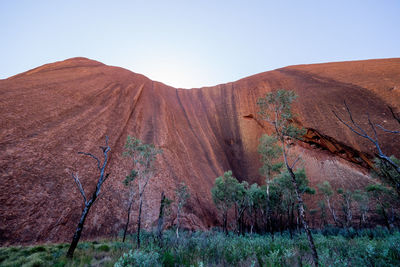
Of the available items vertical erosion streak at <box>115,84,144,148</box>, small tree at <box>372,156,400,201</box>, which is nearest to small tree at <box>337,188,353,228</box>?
small tree at <box>372,156,400,201</box>

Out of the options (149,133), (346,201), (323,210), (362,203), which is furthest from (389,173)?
(149,133)

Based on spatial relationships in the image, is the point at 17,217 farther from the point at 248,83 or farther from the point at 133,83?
the point at 248,83

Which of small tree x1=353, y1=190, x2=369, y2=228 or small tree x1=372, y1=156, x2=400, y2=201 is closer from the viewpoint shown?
small tree x1=372, y1=156, x2=400, y2=201

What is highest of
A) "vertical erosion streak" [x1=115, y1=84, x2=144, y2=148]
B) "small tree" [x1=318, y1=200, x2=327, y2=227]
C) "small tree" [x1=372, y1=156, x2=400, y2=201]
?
"vertical erosion streak" [x1=115, y1=84, x2=144, y2=148]

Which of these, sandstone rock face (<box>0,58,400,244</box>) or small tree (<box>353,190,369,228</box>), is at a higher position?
sandstone rock face (<box>0,58,400,244</box>)

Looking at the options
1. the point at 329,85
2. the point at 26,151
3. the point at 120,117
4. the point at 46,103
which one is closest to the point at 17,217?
the point at 26,151

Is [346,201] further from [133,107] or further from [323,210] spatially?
[133,107]

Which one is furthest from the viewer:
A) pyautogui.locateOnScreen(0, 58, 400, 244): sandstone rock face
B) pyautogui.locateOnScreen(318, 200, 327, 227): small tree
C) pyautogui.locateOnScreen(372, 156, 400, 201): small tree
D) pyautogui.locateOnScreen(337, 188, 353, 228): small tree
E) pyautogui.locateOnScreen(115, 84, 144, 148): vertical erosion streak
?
pyautogui.locateOnScreen(115, 84, 144, 148): vertical erosion streak

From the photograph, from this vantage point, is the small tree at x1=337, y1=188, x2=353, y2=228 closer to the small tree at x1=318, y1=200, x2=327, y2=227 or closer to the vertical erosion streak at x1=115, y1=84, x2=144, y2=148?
the small tree at x1=318, y1=200, x2=327, y2=227

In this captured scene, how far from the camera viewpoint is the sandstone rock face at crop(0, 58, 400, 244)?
755 inches

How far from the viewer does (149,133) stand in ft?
120

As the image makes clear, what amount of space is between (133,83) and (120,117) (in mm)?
15593

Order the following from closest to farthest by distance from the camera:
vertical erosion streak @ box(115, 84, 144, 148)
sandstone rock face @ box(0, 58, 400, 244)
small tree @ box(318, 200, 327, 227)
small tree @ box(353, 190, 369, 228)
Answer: sandstone rock face @ box(0, 58, 400, 244) < small tree @ box(353, 190, 369, 228) < small tree @ box(318, 200, 327, 227) < vertical erosion streak @ box(115, 84, 144, 148)

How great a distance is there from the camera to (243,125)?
52812 millimetres
